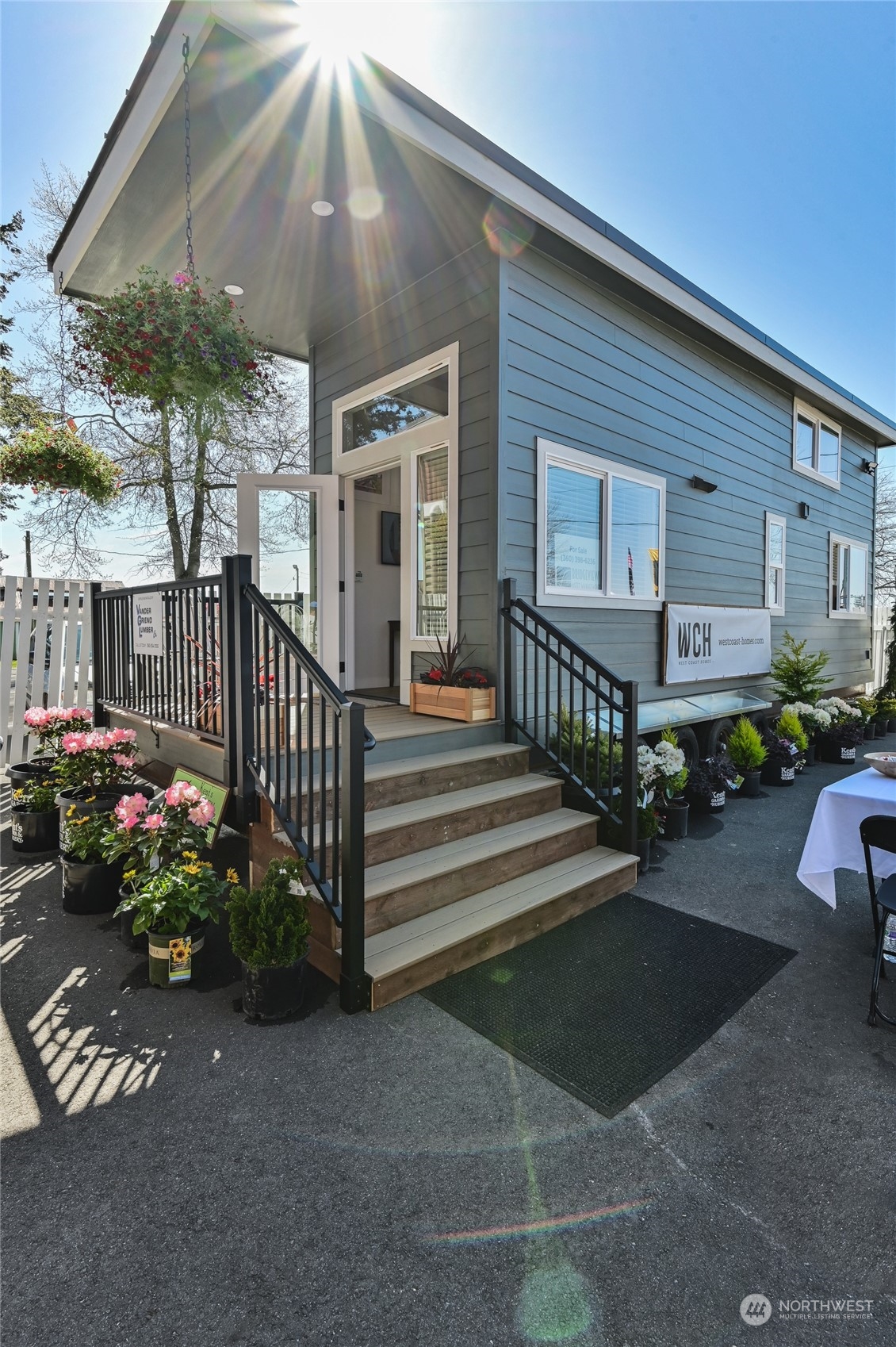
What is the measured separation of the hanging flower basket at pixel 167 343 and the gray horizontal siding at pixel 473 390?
1.53 meters

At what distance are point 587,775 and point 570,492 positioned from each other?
7.00 ft

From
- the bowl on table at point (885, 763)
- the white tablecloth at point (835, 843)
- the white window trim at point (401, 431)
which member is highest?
the white window trim at point (401, 431)

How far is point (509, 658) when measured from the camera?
4.15m

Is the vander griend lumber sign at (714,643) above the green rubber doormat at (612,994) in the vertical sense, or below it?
above

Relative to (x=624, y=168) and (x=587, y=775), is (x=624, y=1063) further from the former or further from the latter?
(x=624, y=168)

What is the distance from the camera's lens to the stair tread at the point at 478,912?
2.50 meters

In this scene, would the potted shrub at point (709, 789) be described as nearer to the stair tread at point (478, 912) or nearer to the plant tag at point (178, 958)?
the stair tread at point (478, 912)

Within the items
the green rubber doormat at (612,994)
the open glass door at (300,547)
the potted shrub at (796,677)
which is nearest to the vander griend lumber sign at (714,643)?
the potted shrub at (796,677)

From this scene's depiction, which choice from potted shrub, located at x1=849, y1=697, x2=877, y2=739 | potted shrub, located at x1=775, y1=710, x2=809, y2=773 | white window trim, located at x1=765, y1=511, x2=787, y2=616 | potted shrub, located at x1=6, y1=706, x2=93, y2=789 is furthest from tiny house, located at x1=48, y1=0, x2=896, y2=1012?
potted shrub, located at x1=849, y1=697, x2=877, y2=739

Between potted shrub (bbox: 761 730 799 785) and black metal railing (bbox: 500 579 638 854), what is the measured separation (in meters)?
2.67

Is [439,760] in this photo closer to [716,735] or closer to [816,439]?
[716,735]

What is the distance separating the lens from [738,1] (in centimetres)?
470

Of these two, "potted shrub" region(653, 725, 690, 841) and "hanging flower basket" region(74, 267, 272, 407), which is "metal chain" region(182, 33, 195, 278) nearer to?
"hanging flower basket" region(74, 267, 272, 407)

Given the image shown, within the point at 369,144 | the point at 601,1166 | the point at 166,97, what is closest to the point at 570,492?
the point at 369,144
